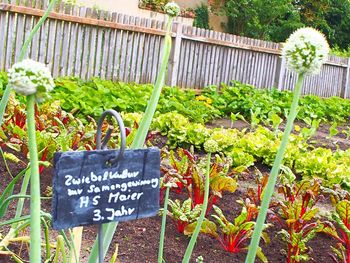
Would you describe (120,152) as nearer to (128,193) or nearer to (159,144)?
(128,193)

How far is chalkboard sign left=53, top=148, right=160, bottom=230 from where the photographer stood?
1.50 metres

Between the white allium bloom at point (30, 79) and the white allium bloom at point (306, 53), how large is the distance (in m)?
0.52

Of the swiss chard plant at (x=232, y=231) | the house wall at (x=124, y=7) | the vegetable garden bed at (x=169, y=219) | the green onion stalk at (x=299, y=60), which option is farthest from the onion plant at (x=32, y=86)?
the house wall at (x=124, y=7)

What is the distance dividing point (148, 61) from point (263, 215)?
9.09 metres

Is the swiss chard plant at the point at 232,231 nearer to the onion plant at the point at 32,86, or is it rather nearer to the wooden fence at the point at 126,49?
the onion plant at the point at 32,86

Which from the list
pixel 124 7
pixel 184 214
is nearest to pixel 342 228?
pixel 184 214

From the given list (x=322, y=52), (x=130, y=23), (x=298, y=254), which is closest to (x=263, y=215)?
(x=322, y=52)

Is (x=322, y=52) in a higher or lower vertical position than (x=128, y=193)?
higher

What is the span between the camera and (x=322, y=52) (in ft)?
4.14

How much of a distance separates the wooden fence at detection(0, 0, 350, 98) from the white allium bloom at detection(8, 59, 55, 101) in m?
7.33

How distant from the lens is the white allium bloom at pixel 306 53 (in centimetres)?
125

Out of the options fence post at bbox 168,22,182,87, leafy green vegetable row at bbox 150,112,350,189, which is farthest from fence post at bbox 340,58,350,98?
leafy green vegetable row at bbox 150,112,350,189

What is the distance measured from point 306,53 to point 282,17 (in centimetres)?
2274

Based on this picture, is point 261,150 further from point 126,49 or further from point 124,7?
point 124,7
